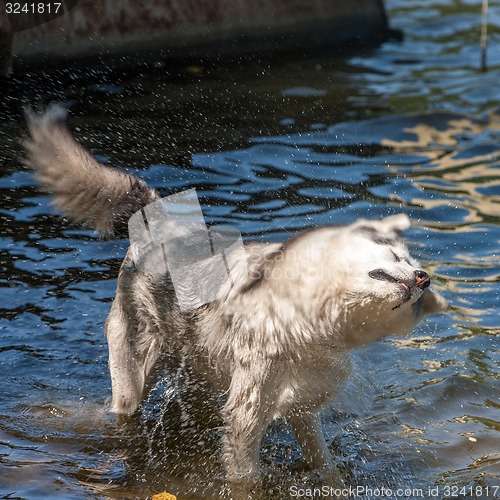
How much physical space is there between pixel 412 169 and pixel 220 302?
4.68 metres

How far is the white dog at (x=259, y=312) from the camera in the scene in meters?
3.96

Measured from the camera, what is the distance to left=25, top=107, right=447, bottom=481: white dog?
3.96 metres

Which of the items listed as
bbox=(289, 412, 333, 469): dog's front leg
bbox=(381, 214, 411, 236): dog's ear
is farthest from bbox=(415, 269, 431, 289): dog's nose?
bbox=(289, 412, 333, 469): dog's front leg

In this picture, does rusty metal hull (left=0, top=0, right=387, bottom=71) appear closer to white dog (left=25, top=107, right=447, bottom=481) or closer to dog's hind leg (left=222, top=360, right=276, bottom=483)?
white dog (left=25, top=107, right=447, bottom=481)

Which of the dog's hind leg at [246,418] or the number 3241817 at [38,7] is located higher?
the number 3241817 at [38,7]

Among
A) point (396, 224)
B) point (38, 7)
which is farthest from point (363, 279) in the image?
point (38, 7)

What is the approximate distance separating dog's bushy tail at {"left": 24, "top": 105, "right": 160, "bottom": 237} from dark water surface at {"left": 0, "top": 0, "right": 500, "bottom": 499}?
3.23ft

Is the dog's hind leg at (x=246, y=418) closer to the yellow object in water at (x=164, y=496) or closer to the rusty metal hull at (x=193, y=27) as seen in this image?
the yellow object in water at (x=164, y=496)

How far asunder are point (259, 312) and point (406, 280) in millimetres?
795

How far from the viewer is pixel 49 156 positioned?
4965mm

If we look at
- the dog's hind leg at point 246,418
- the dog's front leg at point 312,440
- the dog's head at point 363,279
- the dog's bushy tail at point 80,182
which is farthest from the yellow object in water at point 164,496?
the dog's bushy tail at point 80,182

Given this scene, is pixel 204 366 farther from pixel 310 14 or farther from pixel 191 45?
pixel 310 14

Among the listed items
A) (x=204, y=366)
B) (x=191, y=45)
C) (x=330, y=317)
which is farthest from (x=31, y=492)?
(x=191, y=45)

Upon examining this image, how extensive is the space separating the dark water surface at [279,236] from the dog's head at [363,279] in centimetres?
106
